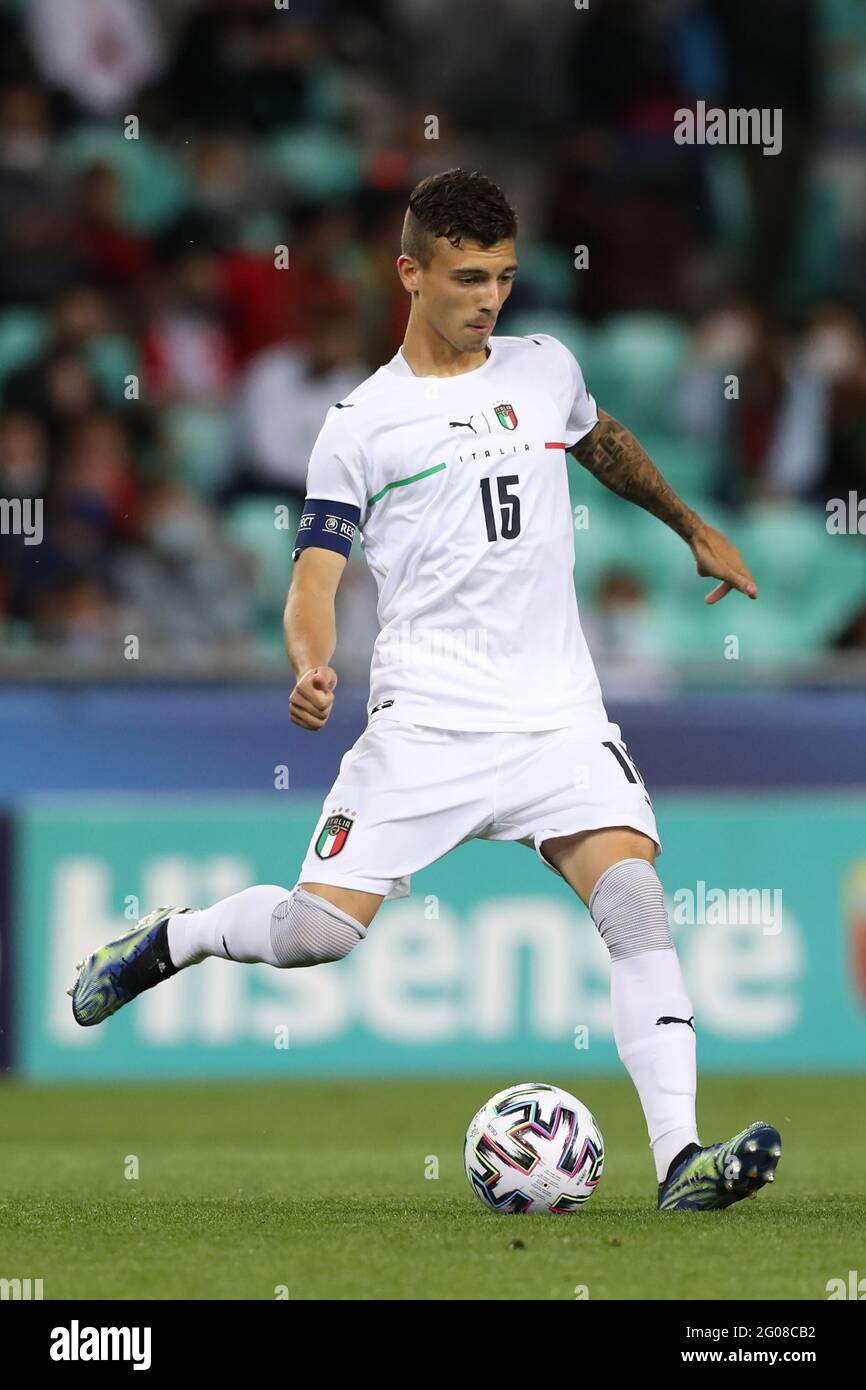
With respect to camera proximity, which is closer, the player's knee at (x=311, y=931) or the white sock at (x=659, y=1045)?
the white sock at (x=659, y=1045)

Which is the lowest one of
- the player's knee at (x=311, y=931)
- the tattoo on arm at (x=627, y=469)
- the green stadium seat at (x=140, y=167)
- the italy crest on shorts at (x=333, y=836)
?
the player's knee at (x=311, y=931)

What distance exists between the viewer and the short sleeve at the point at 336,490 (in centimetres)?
584

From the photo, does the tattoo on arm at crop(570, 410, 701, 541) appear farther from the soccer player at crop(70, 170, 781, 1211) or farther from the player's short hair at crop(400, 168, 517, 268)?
the player's short hair at crop(400, 168, 517, 268)

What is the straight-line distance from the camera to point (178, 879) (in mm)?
9875

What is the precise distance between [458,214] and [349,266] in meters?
7.20

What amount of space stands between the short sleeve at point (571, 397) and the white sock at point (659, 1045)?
1.31 meters

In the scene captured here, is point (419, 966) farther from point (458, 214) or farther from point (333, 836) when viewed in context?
point (458, 214)

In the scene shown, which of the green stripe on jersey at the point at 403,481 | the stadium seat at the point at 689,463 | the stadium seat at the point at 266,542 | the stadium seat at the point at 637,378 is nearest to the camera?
the green stripe on jersey at the point at 403,481

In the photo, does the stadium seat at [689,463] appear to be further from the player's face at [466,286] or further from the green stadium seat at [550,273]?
the player's face at [466,286]

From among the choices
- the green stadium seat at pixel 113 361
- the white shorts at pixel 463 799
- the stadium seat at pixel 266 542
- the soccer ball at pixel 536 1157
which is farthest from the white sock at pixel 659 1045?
the green stadium seat at pixel 113 361

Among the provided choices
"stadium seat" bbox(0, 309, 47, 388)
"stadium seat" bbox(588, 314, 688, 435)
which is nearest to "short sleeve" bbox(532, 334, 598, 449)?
"stadium seat" bbox(0, 309, 47, 388)

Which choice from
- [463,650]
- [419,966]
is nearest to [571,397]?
[463,650]

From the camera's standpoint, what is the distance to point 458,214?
226 inches

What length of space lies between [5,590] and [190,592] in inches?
34.6
